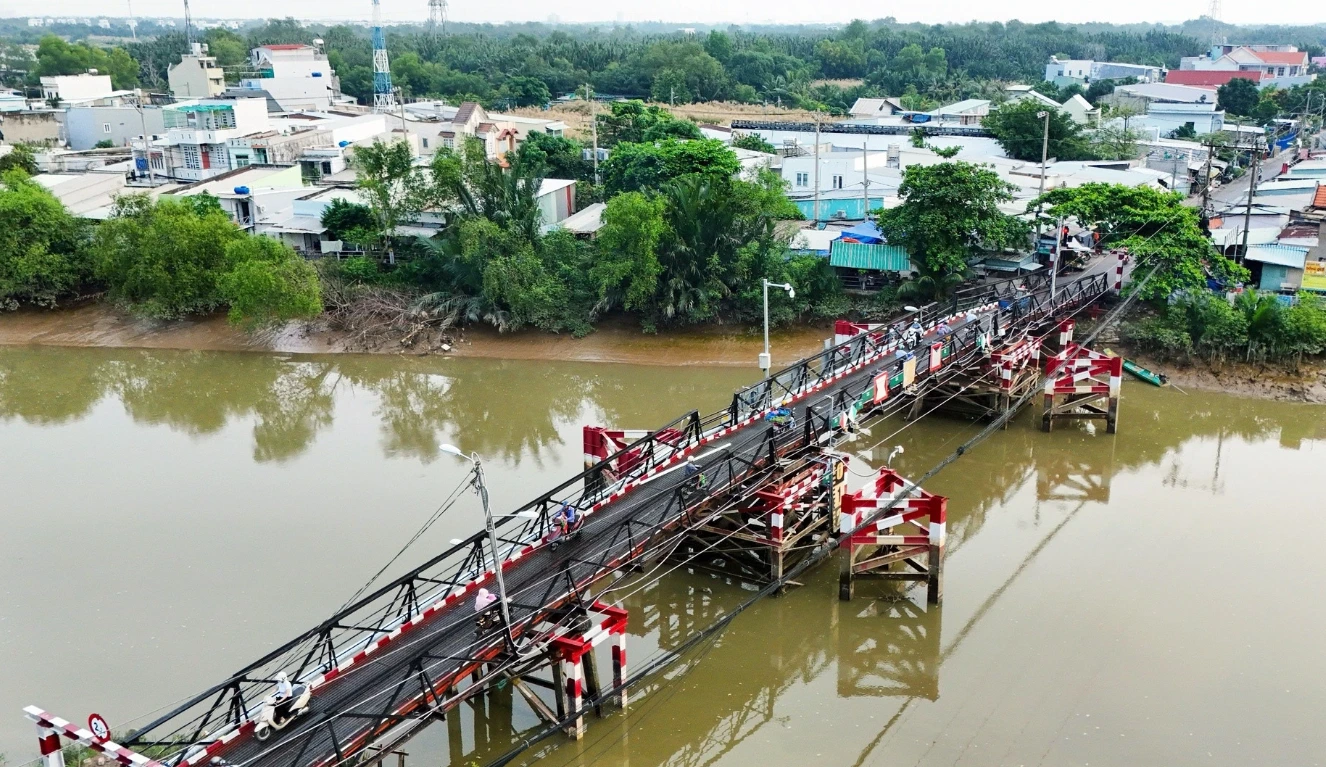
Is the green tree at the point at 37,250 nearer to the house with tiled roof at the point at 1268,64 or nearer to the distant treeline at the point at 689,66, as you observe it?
the distant treeline at the point at 689,66

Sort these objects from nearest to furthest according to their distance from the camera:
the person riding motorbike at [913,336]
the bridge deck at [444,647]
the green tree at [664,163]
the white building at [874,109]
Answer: the bridge deck at [444,647]
the person riding motorbike at [913,336]
the green tree at [664,163]
the white building at [874,109]

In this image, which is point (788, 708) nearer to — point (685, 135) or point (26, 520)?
point (26, 520)

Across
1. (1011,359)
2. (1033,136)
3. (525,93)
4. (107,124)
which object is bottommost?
(1011,359)

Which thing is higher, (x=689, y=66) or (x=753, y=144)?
(x=689, y=66)

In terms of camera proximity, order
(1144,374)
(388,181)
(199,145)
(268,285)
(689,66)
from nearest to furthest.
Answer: (1144,374), (268,285), (388,181), (199,145), (689,66)

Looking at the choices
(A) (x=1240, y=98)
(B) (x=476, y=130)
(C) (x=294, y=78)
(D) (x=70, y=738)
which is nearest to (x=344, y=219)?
(B) (x=476, y=130)

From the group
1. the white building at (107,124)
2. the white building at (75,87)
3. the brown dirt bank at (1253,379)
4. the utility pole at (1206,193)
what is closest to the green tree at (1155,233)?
the brown dirt bank at (1253,379)

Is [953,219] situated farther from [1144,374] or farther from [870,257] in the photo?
[1144,374]

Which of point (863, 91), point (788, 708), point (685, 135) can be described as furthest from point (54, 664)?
point (863, 91)
